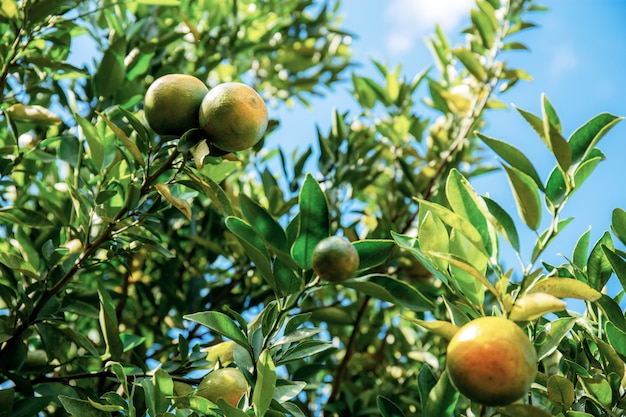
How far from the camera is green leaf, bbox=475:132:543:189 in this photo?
3.52 ft

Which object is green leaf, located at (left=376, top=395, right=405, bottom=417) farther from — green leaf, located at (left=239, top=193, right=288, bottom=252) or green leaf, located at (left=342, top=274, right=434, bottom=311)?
green leaf, located at (left=239, top=193, right=288, bottom=252)

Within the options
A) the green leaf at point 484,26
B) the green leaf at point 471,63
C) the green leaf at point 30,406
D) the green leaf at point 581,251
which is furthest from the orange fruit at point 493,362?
the green leaf at point 484,26

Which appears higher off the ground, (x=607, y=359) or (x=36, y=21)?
(x=36, y=21)

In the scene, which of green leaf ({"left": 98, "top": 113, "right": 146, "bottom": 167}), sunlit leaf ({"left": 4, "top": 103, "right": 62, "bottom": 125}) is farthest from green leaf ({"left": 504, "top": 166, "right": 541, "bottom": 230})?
sunlit leaf ({"left": 4, "top": 103, "right": 62, "bottom": 125})

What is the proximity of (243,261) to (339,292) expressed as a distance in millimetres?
827

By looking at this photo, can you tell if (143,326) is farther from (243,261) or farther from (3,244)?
(3,244)

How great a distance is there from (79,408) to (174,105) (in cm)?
58

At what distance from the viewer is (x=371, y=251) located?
1.07 meters

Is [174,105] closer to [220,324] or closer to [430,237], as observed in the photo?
[220,324]

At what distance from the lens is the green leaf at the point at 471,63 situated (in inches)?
94.4

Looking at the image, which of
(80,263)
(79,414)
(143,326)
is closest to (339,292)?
(143,326)

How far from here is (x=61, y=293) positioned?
1.57m

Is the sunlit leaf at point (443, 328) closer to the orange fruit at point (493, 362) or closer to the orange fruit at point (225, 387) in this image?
the orange fruit at point (493, 362)

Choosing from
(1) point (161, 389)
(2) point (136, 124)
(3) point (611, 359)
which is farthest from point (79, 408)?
(3) point (611, 359)
